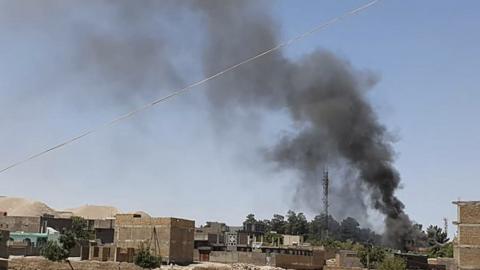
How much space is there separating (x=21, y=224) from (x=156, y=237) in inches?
1180

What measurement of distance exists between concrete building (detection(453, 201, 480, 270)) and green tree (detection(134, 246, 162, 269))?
2192cm

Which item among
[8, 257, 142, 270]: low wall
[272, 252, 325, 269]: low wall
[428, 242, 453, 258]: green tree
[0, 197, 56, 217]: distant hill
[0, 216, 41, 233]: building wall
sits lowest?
[8, 257, 142, 270]: low wall

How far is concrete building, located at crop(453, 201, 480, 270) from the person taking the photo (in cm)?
3222

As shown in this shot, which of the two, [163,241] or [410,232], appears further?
[410,232]

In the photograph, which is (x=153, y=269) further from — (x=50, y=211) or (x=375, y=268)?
(x=50, y=211)

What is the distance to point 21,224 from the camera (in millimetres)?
75000

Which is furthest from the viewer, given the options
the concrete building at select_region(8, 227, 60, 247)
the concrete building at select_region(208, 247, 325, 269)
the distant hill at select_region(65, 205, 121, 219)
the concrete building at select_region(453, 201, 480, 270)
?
the distant hill at select_region(65, 205, 121, 219)

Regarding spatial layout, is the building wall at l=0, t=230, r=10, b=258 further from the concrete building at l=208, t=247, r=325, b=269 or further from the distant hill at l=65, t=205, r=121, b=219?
the distant hill at l=65, t=205, r=121, b=219

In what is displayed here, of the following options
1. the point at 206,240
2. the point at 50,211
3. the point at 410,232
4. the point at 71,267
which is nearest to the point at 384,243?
the point at 410,232

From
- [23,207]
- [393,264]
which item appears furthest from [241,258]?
[23,207]

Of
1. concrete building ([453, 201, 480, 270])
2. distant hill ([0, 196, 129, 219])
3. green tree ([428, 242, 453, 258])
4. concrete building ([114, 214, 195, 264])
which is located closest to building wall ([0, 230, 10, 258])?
concrete building ([114, 214, 195, 264])

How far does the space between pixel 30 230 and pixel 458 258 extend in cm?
5479

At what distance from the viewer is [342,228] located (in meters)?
119

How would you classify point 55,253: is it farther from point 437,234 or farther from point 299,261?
point 437,234
